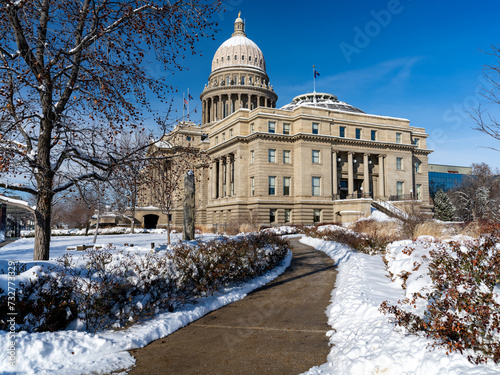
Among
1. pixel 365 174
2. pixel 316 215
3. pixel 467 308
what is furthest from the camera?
pixel 365 174

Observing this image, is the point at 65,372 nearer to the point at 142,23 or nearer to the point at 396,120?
the point at 142,23

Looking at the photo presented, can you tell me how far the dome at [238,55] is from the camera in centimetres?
8269

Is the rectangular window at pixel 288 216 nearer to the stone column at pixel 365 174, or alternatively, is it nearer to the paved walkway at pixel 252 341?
the stone column at pixel 365 174

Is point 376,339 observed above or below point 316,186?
below

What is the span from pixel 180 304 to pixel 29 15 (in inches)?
317

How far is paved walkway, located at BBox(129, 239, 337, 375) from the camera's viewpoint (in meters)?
6.06

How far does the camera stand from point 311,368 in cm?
583

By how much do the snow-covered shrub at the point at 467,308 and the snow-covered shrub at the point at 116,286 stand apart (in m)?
5.16

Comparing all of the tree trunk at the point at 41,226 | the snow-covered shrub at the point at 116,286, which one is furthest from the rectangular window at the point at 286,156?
the tree trunk at the point at 41,226

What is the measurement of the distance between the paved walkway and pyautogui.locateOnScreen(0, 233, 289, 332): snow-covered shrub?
993 millimetres

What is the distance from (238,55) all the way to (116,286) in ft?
271

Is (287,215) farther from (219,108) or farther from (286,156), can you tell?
(219,108)

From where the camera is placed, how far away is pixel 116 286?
7719 mm

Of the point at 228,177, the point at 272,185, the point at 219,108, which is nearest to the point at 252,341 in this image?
the point at 272,185
